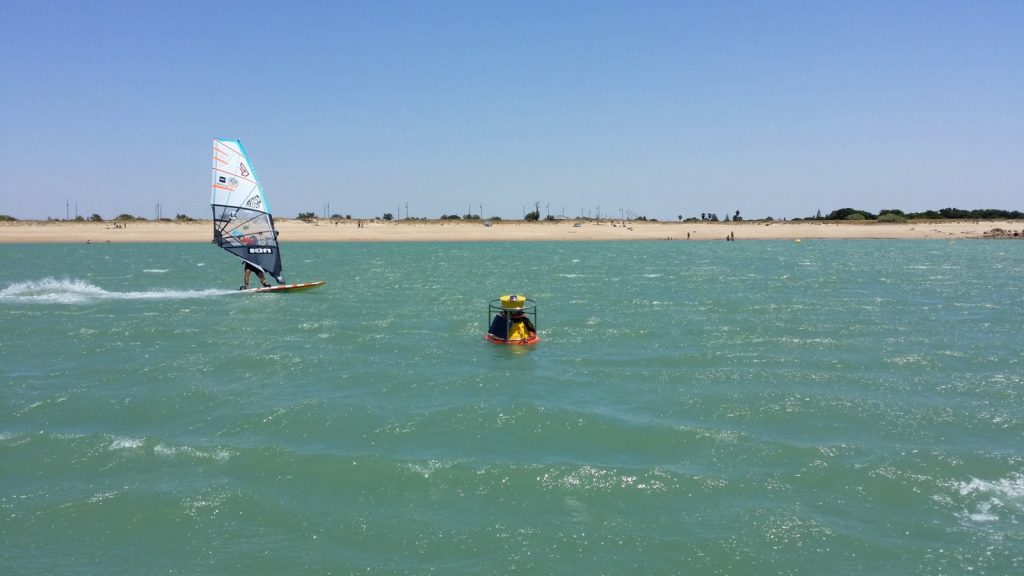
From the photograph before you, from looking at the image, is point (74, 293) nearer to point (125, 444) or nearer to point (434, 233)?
point (125, 444)

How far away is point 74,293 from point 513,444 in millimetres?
31219

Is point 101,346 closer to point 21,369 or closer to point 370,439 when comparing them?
point 21,369

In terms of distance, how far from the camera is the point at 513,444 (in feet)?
41.5

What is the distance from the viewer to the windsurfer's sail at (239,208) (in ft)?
104

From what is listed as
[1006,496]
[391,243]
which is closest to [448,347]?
[1006,496]

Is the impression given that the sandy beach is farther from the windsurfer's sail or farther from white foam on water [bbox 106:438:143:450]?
white foam on water [bbox 106:438:143:450]

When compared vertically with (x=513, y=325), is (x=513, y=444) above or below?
below

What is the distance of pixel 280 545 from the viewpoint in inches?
361

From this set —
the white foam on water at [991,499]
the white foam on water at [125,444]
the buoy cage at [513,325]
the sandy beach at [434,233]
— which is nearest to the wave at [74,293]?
the buoy cage at [513,325]

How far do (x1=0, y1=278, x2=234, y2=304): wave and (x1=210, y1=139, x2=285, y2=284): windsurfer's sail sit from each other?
310 cm

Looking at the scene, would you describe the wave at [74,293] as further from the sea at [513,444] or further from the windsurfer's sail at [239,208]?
the sea at [513,444]

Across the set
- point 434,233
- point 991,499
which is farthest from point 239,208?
point 434,233

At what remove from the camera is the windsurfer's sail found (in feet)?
104

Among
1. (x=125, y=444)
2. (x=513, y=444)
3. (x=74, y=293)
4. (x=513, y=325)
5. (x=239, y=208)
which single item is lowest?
(x=125, y=444)
